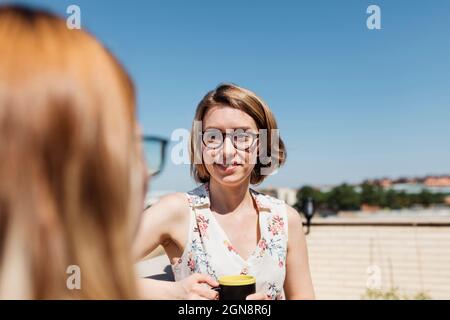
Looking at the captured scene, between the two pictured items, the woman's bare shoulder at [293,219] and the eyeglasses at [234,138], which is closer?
the eyeglasses at [234,138]

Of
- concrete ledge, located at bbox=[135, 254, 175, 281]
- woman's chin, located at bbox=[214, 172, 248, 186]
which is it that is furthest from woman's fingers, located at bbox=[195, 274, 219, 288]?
concrete ledge, located at bbox=[135, 254, 175, 281]

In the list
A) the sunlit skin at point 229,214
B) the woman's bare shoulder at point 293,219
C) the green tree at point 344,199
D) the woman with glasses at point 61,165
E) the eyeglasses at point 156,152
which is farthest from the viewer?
the green tree at point 344,199

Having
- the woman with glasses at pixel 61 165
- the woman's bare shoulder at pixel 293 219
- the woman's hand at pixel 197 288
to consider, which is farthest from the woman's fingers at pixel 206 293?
the woman with glasses at pixel 61 165

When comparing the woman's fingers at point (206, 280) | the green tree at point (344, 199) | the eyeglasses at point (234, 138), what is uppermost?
the eyeglasses at point (234, 138)

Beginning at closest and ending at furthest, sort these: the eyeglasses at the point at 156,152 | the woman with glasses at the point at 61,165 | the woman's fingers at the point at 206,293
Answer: the woman with glasses at the point at 61,165 → the eyeglasses at the point at 156,152 → the woman's fingers at the point at 206,293

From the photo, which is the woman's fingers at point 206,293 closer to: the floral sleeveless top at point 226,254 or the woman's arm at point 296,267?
the floral sleeveless top at point 226,254

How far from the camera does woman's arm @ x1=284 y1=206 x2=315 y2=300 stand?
4.82 ft

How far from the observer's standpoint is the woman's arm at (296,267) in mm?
1469

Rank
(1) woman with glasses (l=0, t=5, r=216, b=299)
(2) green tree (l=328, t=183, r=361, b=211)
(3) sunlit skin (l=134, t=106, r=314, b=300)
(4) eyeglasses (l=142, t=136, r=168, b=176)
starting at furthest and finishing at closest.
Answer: (2) green tree (l=328, t=183, r=361, b=211) → (3) sunlit skin (l=134, t=106, r=314, b=300) → (4) eyeglasses (l=142, t=136, r=168, b=176) → (1) woman with glasses (l=0, t=5, r=216, b=299)

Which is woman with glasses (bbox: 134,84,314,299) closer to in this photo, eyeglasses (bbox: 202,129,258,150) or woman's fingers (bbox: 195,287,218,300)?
eyeglasses (bbox: 202,129,258,150)

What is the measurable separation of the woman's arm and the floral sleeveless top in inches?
1.5
